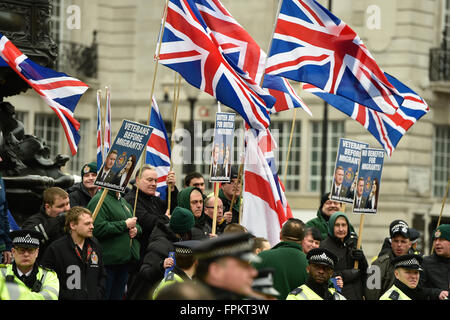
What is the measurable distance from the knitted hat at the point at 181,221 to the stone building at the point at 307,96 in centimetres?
1791

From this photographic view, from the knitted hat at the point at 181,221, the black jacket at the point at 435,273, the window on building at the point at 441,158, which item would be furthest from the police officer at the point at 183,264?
→ the window on building at the point at 441,158

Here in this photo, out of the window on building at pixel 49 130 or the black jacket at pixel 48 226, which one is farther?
the window on building at pixel 49 130

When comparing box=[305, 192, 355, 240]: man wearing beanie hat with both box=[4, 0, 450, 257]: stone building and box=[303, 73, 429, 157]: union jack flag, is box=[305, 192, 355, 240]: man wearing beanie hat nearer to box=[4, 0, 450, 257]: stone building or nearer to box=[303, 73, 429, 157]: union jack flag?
box=[303, 73, 429, 157]: union jack flag

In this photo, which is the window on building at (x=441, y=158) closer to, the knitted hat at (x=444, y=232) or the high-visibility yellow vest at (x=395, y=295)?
the knitted hat at (x=444, y=232)

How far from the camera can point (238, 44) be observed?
12.5 metres

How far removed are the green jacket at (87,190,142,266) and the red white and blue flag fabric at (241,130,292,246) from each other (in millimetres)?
1288

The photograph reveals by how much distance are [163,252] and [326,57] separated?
9.57ft

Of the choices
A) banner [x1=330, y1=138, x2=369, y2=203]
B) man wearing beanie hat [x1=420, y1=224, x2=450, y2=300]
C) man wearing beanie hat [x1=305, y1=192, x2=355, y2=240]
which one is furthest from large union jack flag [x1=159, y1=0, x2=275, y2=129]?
man wearing beanie hat [x1=420, y1=224, x2=450, y2=300]

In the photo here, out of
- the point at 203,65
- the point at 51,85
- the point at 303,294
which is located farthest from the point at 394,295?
the point at 51,85

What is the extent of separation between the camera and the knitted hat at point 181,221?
10.3 metres

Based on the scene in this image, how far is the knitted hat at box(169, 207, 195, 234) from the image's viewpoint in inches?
406

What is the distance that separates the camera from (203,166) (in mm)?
31359
